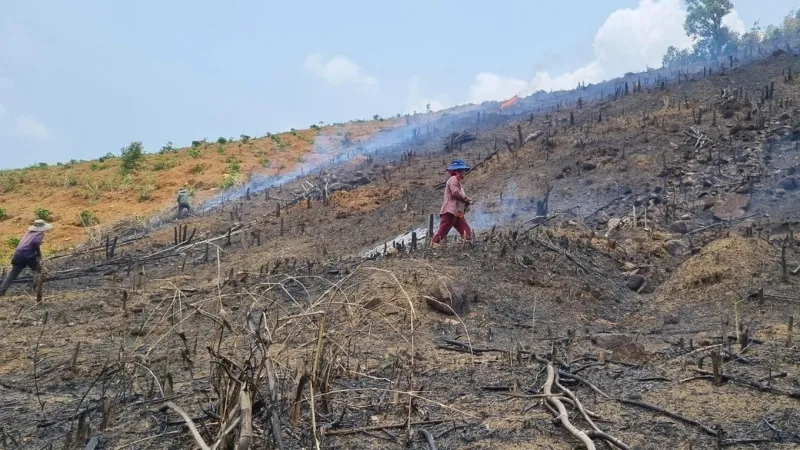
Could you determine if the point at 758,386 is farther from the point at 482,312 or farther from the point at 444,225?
the point at 444,225

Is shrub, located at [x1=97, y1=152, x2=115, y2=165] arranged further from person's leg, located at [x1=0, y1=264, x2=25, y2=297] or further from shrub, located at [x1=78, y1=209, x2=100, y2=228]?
person's leg, located at [x1=0, y1=264, x2=25, y2=297]

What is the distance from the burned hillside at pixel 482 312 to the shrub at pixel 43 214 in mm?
4376

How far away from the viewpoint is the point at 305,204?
16.2 m

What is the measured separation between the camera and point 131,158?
25.5 metres

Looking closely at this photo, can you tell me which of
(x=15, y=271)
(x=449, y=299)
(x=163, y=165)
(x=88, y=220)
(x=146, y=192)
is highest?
(x=163, y=165)

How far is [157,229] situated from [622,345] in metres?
14.1

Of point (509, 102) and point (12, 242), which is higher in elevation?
point (509, 102)

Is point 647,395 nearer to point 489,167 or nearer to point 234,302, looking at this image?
point 234,302

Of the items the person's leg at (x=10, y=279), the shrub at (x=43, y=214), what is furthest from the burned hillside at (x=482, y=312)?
the shrub at (x=43, y=214)

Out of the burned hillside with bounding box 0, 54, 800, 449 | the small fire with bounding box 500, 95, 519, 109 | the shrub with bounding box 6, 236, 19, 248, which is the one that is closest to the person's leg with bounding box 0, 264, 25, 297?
the burned hillside with bounding box 0, 54, 800, 449

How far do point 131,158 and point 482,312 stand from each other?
74.1 feet

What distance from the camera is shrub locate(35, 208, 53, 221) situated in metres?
20.0

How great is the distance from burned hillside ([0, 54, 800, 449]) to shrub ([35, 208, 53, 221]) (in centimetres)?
438

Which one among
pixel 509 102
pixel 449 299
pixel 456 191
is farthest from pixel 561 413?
pixel 509 102
